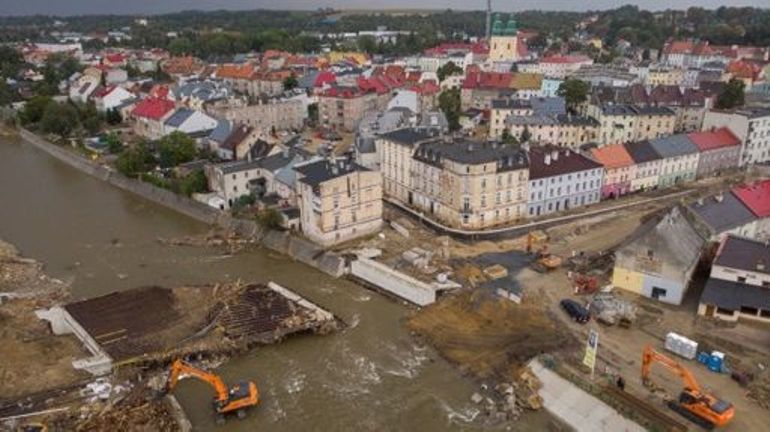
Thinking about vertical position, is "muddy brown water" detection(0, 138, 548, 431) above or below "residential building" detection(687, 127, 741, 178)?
below

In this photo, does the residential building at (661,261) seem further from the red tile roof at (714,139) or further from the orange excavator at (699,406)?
the red tile roof at (714,139)

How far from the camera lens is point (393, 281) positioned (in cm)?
3384

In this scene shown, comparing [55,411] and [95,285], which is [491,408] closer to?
[55,411]

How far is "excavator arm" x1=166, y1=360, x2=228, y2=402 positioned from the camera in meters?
24.2

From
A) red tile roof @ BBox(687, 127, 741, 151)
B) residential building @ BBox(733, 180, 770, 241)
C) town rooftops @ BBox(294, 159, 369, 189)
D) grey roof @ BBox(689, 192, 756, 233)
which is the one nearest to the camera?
grey roof @ BBox(689, 192, 756, 233)

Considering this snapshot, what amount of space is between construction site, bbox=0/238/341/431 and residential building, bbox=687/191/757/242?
71.6 ft

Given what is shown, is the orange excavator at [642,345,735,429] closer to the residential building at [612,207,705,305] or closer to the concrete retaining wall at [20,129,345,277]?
the residential building at [612,207,705,305]

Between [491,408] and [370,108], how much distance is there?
5565 cm

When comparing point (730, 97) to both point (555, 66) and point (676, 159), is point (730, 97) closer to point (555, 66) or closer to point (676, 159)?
point (676, 159)

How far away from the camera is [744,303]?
2895cm

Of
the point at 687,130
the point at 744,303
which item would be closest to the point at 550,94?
the point at 687,130

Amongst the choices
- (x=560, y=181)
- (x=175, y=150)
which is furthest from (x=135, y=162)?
(x=560, y=181)

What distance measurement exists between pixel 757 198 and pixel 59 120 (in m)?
71.9

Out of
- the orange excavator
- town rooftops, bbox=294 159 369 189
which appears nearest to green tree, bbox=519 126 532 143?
town rooftops, bbox=294 159 369 189
